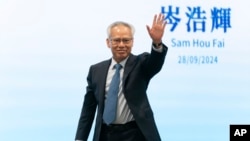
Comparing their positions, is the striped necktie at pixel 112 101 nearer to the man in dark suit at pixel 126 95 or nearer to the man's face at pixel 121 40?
the man in dark suit at pixel 126 95

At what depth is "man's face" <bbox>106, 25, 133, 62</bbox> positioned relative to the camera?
2.00 meters

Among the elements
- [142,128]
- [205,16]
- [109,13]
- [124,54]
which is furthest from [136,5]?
[142,128]

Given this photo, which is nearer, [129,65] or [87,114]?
[129,65]

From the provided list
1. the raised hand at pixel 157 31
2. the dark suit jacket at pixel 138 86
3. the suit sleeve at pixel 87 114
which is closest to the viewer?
the raised hand at pixel 157 31

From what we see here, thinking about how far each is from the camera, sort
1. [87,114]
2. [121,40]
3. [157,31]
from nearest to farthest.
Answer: [157,31] → [121,40] → [87,114]

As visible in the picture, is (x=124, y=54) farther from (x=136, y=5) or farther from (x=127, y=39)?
(x=136, y=5)

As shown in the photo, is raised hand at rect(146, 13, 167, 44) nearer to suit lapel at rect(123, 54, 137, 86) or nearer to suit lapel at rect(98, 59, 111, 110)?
suit lapel at rect(123, 54, 137, 86)

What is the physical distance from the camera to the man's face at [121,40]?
2.00 metres

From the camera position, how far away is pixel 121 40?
6.55 ft

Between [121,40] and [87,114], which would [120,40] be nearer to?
[121,40]

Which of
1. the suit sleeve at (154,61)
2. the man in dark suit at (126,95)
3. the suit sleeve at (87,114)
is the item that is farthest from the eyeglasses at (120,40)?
the suit sleeve at (87,114)

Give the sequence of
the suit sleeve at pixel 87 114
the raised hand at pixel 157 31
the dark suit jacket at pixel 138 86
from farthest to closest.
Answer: the suit sleeve at pixel 87 114 → the dark suit jacket at pixel 138 86 → the raised hand at pixel 157 31

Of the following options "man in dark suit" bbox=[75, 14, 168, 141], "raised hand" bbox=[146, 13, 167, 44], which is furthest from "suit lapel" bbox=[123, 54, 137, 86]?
"raised hand" bbox=[146, 13, 167, 44]

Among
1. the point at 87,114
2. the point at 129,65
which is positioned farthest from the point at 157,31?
the point at 87,114
